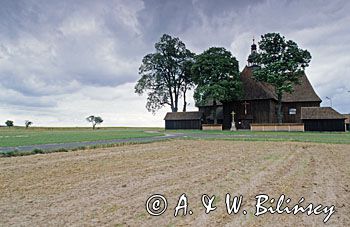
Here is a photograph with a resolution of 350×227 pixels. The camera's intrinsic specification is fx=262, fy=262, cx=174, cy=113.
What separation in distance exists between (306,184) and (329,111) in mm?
35275

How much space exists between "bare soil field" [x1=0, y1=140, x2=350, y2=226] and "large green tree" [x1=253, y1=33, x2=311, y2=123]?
95.2 feet

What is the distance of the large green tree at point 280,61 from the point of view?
36281mm

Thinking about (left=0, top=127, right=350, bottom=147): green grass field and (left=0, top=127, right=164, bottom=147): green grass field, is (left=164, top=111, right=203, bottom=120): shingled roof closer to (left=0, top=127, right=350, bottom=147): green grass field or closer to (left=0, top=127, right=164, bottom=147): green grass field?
(left=0, top=127, right=164, bottom=147): green grass field

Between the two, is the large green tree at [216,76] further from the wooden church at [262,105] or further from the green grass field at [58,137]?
the green grass field at [58,137]

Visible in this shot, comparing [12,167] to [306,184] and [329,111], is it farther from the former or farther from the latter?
[329,111]

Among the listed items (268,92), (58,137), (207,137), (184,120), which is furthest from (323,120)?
(58,137)

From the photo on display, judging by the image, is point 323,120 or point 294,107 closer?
point 323,120

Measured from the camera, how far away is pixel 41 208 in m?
4.55

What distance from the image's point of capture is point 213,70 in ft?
136

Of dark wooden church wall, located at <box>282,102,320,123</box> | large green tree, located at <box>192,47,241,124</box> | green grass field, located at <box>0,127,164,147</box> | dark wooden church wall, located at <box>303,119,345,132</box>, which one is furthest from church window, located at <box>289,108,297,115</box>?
green grass field, located at <box>0,127,164,147</box>

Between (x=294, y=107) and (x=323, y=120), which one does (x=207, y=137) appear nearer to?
(x=323, y=120)

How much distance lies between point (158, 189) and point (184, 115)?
44.0 m

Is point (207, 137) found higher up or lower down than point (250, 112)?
lower down

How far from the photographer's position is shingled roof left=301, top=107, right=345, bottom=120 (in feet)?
116
